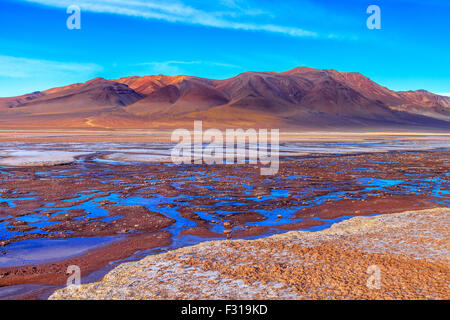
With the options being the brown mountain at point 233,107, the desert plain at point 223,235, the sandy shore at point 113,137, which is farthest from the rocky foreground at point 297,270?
the brown mountain at point 233,107

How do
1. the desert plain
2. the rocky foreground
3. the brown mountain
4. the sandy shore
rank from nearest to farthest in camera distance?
the rocky foreground < the desert plain < the sandy shore < the brown mountain

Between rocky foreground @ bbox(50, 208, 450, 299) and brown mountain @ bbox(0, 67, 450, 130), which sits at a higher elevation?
brown mountain @ bbox(0, 67, 450, 130)

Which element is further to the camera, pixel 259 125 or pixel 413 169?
pixel 259 125

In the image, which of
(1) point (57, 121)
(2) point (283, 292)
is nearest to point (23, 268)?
(2) point (283, 292)

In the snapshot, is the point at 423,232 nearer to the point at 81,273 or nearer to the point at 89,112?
the point at 81,273

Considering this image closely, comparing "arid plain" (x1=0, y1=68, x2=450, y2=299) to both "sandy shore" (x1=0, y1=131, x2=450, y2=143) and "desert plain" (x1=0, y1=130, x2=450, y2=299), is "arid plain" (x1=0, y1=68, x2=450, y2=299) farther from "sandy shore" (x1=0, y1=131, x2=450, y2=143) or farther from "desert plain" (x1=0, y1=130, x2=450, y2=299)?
"sandy shore" (x1=0, y1=131, x2=450, y2=143)

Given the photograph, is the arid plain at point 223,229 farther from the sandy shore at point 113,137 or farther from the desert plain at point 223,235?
the sandy shore at point 113,137

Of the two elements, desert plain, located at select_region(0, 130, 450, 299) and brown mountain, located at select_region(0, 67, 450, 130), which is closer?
desert plain, located at select_region(0, 130, 450, 299)

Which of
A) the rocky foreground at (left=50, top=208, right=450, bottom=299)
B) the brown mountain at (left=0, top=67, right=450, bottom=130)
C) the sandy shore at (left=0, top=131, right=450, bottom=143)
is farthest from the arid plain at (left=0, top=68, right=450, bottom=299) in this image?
the brown mountain at (left=0, top=67, right=450, bottom=130)
